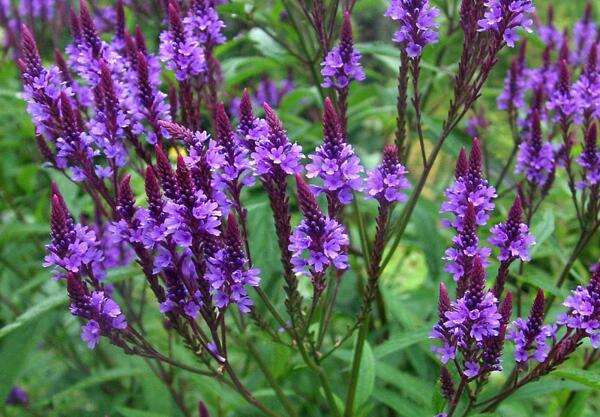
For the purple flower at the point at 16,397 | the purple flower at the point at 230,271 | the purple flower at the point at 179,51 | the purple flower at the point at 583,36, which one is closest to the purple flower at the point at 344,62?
the purple flower at the point at 179,51

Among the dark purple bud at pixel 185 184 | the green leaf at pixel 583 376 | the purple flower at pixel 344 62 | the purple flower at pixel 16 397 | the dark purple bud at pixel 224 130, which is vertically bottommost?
the purple flower at pixel 16 397

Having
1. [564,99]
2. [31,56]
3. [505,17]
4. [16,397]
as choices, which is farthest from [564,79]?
[16,397]

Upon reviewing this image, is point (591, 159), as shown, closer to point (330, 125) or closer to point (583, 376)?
point (583, 376)

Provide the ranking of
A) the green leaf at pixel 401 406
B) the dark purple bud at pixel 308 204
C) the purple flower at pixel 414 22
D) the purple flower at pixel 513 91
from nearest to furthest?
the dark purple bud at pixel 308 204, the purple flower at pixel 414 22, the green leaf at pixel 401 406, the purple flower at pixel 513 91

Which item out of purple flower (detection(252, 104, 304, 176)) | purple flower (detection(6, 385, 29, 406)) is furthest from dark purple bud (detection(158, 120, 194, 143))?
purple flower (detection(6, 385, 29, 406))

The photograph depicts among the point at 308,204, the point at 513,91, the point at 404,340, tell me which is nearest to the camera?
the point at 308,204

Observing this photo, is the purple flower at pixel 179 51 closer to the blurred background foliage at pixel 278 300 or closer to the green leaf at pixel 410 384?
the blurred background foliage at pixel 278 300

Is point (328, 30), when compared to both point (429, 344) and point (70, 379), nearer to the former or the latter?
point (429, 344)
